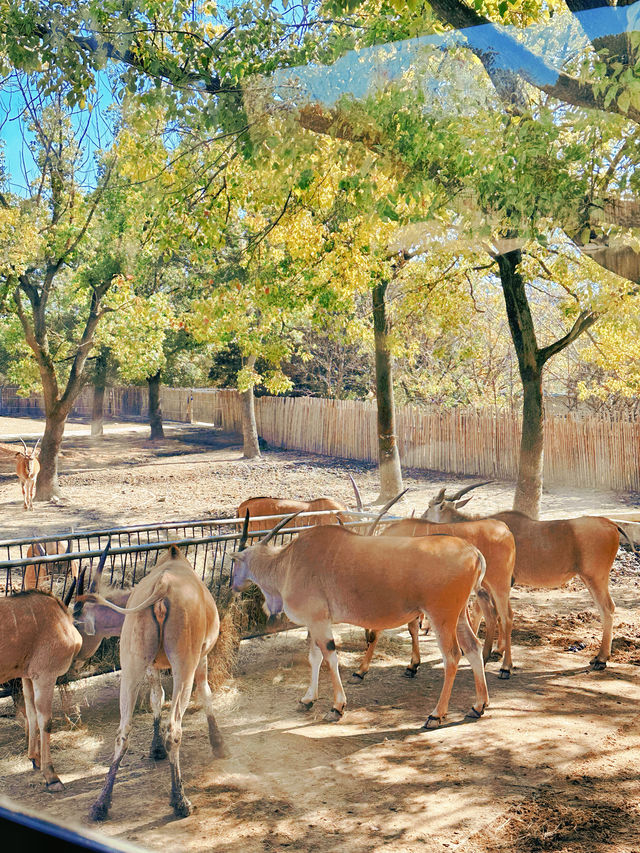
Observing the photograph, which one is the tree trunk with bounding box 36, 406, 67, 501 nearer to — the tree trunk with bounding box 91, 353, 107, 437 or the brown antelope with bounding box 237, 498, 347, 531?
the tree trunk with bounding box 91, 353, 107, 437

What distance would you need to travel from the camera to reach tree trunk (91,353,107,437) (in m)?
12.2

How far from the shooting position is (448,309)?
26.0 ft

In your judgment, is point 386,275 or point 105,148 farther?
point 105,148

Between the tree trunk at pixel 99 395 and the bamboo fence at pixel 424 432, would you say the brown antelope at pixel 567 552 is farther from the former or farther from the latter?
the tree trunk at pixel 99 395

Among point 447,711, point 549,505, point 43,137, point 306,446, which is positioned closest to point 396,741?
point 447,711

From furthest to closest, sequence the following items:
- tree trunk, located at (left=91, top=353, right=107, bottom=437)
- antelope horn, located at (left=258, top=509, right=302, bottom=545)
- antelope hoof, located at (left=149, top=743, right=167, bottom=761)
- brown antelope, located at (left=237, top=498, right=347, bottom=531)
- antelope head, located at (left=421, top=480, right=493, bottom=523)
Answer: tree trunk, located at (left=91, top=353, right=107, bottom=437) → brown antelope, located at (left=237, top=498, right=347, bottom=531) → antelope head, located at (left=421, top=480, right=493, bottom=523) → antelope horn, located at (left=258, top=509, right=302, bottom=545) → antelope hoof, located at (left=149, top=743, right=167, bottom=761)

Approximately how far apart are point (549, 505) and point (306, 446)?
4.98m

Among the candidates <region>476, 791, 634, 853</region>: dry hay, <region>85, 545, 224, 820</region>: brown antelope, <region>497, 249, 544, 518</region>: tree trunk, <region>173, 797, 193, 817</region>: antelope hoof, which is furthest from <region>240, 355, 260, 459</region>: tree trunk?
<region>476, 791, 634, 853</region>: dry hay

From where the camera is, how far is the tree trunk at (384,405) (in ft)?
29.1

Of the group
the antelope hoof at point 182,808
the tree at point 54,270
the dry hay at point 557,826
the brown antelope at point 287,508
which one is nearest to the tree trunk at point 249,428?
the tree at point 54,270

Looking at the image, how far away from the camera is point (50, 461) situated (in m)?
10.0

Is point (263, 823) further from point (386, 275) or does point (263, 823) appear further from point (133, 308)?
point (133, 308)

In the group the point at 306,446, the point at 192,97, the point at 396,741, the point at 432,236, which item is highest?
the point at 192,97

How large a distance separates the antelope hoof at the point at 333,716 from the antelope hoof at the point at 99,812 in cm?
115
